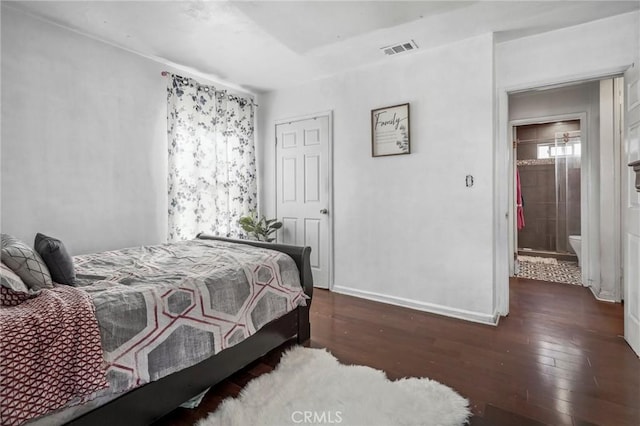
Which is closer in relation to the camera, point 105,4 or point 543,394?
point 543,394

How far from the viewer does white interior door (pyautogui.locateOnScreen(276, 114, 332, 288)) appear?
3.91 metres

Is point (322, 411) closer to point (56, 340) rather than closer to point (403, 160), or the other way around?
point (56, 340)

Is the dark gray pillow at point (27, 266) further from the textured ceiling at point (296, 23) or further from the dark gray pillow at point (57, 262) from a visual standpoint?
the textured ceiling at point (296, 23)

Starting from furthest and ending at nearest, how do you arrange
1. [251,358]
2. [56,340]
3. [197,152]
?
[197,152] < [251,358] < [56,340]

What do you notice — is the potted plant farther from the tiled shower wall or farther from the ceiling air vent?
the tiled shower wall

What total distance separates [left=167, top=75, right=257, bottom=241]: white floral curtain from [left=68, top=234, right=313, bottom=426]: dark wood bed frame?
143 centimetres

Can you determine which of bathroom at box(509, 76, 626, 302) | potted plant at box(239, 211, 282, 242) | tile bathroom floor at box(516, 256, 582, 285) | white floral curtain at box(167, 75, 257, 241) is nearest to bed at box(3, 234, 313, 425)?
white floral curtain at box(167, 75, 257, 241)

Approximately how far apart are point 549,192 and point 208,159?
592 centimetres

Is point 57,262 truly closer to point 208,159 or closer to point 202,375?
point 202,375

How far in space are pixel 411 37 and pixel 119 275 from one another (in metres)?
2.93

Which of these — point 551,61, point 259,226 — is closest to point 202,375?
point 259,226

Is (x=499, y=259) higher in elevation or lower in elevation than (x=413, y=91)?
lower

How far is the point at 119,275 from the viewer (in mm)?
1858

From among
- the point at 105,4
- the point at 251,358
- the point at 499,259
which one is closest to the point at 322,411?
the point at 251,358
